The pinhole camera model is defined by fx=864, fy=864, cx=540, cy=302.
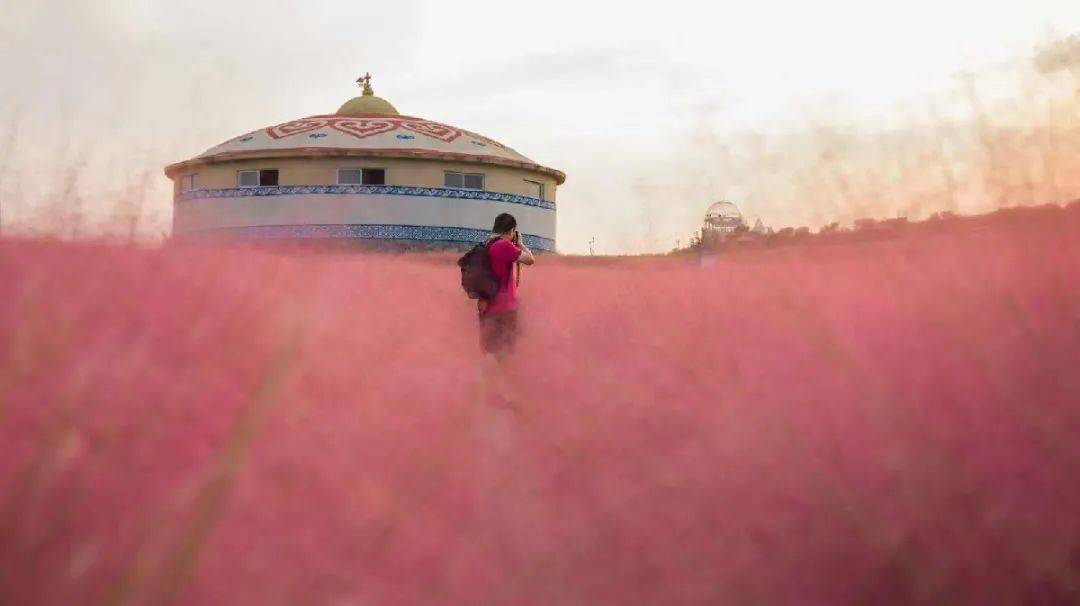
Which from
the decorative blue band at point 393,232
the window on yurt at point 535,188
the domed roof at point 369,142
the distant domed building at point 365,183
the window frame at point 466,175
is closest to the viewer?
the decorative blue band at point 393,232

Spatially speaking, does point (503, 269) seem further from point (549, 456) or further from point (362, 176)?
point (362, 176)

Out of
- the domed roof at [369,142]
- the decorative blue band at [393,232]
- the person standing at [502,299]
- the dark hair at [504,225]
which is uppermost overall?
the domed roof at [369,142]

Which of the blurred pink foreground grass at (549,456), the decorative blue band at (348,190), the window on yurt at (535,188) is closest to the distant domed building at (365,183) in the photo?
Answer: the decorative blue band at (348,190)

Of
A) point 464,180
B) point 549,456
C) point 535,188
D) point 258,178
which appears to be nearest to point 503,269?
point 549,456

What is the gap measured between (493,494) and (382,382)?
122 centimetres

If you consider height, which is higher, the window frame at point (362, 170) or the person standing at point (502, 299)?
the window frame at point (362, 170)

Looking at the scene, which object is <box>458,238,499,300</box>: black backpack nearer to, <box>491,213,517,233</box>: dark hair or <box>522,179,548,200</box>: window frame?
<box>491,213,517,233</box>: dark hair

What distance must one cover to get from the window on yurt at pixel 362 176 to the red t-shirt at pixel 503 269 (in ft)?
48.4

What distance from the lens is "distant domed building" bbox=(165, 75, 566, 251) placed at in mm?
18656

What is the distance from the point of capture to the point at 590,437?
12.0ft

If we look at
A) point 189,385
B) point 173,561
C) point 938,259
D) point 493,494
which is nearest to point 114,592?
point 173,561

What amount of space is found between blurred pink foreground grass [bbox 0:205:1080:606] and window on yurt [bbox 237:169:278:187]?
53.7 ft

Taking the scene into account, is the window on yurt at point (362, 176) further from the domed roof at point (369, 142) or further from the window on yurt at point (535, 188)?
the window on yurt at point (535, 188)

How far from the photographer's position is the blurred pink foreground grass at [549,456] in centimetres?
218
